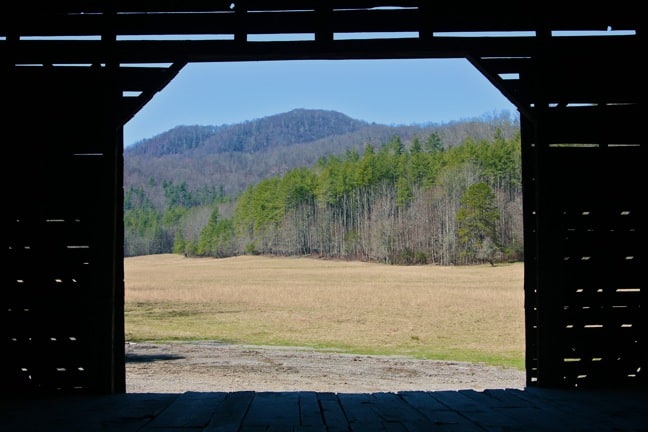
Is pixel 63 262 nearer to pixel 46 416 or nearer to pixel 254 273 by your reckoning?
pixel 46 416

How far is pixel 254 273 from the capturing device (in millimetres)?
59812

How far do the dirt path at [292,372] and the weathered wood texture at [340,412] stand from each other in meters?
6.43

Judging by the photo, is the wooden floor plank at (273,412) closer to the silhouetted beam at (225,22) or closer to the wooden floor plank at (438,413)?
the wooden floor plank at (438,413)

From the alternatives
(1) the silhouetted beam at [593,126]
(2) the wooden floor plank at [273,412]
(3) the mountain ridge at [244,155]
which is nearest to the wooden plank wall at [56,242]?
(2) the wooden floor plank at [273,412]

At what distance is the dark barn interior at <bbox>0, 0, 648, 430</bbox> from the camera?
589cm

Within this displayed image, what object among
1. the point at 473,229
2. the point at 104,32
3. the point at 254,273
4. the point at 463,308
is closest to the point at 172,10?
the point at 104,32

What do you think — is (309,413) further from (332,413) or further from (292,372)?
(292,372)

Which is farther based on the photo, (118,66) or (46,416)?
(118,66)

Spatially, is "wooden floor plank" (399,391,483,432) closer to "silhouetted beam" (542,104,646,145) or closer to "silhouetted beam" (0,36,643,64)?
"silhouetted beam" (542,104,646,145)

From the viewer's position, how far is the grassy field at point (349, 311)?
23.0 meters

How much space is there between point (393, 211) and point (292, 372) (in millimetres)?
63764

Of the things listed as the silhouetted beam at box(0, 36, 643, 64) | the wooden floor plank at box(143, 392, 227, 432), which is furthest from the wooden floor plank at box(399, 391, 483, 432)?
the silhouetted beam at box(0, 36, 643, 64)

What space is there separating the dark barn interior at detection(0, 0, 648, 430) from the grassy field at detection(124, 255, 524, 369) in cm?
1156

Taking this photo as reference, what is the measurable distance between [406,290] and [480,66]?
1409 inches
